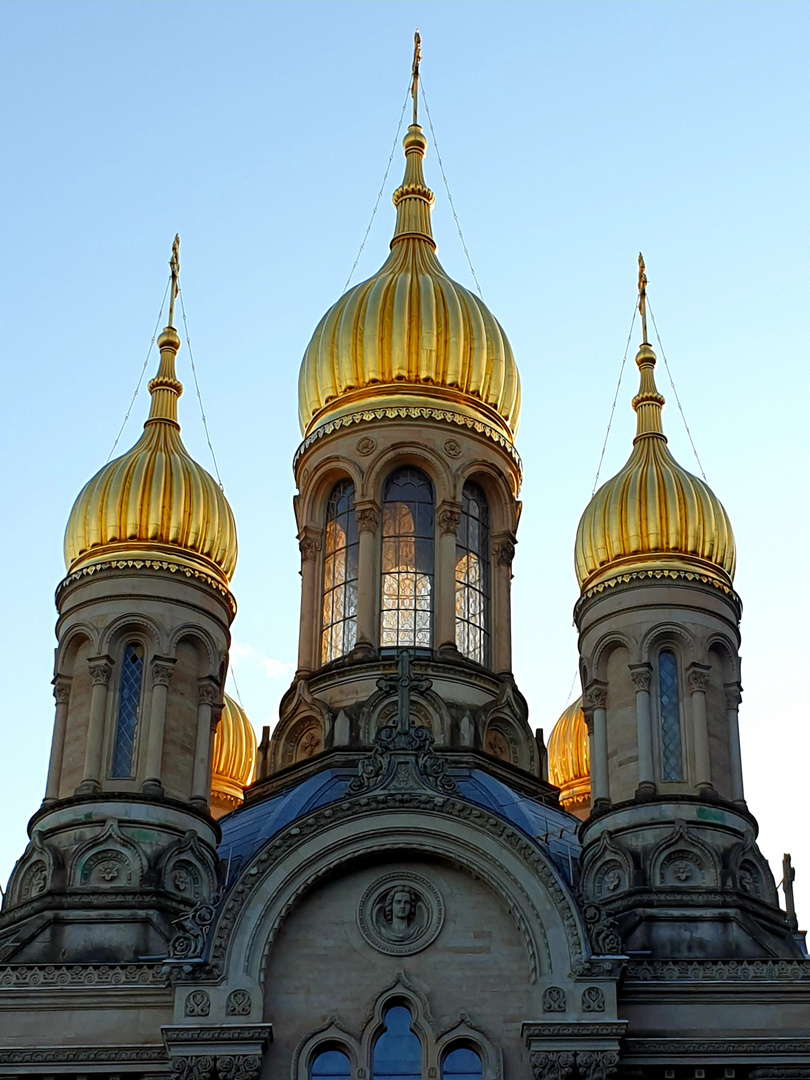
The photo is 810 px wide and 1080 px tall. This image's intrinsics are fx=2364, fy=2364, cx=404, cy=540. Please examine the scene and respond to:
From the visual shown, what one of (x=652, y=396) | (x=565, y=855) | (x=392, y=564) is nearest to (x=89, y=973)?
(x=565, y=855)

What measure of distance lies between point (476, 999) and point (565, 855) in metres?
5.65

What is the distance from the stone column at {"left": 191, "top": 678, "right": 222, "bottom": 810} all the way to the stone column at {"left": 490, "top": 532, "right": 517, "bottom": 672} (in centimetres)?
578

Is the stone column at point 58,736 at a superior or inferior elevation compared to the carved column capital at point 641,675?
inferior

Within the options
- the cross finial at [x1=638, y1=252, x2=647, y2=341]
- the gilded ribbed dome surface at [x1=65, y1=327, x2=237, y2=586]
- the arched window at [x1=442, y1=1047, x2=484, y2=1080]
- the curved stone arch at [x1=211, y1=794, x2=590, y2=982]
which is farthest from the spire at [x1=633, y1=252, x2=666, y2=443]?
the arched window at [x1=442, y1=1047, x2=484, y2=1080]

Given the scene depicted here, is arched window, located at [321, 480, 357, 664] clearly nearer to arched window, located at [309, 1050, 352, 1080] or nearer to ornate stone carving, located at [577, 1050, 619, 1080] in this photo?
arched window, located at [309, 1050, 352, 1080]

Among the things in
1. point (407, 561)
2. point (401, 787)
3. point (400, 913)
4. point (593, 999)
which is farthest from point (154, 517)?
point (593, 999)

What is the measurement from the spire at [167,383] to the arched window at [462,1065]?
41.8 feet

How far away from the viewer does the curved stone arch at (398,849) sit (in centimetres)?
3128

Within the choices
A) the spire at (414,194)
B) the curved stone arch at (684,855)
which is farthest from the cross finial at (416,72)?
the curved stone arch at (684,855)

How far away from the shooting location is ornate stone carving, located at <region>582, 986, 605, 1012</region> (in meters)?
30.8

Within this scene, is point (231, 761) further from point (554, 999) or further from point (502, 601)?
point (554, 999)

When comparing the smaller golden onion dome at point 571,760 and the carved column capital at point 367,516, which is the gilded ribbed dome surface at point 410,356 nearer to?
the carved column capital at point 367,516

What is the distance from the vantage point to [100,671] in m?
36.1

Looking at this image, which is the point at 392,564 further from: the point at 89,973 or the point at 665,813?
the point at 89,973
